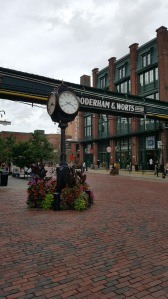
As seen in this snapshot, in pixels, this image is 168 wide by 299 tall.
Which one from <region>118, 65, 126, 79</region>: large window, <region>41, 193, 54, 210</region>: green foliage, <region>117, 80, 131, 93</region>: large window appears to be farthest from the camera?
<region>118, 65, 126, 79</region>: large window

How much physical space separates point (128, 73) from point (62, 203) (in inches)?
1452

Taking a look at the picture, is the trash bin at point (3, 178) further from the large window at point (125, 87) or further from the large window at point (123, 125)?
the large window at point (125, 87)

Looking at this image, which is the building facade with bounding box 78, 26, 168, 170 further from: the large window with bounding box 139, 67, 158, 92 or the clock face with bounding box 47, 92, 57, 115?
the clock face with bounding box 47, 92, 57, 115

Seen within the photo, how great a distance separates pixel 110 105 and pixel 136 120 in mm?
22623

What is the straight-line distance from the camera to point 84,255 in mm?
4766

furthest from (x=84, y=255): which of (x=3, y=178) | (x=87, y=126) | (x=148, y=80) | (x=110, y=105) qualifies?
(x=87, y=126)

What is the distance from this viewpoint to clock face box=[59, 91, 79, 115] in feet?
31.8

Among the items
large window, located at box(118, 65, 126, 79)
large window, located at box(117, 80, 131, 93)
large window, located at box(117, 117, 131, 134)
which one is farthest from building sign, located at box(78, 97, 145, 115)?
large window, located at box(118, 65, 126, 79)

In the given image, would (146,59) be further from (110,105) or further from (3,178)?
(3,178)

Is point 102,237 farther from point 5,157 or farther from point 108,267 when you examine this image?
point 5,157

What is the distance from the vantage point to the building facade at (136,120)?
34969 millimetres

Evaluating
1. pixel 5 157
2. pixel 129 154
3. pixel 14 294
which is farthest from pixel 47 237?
pixel 129 154

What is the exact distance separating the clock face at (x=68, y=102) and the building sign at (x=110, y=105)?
6.60 metres

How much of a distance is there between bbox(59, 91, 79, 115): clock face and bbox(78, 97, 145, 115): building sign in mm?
6597
